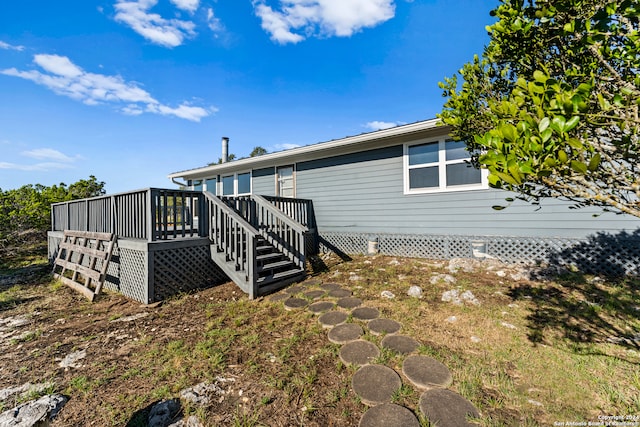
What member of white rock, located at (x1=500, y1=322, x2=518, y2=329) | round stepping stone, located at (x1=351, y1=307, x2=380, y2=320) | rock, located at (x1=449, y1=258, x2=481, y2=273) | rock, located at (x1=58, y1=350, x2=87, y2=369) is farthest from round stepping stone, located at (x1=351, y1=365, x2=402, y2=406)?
rock, located at (x1=449, y1=258, x2=481, y2=273)

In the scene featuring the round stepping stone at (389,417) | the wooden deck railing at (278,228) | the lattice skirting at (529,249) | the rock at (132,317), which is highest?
the wooden deck railing at (278,228)

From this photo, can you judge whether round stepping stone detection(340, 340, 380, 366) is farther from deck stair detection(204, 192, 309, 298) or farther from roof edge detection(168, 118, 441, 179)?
roof edge detection(168, 118, 441, 179)

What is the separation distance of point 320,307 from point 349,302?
1.70ft

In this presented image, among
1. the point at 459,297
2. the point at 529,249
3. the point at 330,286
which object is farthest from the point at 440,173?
the point at 330,286

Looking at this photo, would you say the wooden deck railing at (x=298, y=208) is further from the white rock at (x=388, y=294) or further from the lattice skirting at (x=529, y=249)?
the white rock at (x=388, y=294)

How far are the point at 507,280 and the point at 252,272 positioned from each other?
5.02m

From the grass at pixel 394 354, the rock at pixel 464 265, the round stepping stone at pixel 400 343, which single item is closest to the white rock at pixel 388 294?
the grass at pixel 394 354

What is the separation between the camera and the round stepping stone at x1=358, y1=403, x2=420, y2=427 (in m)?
1.77

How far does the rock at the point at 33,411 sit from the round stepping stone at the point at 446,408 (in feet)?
9.34

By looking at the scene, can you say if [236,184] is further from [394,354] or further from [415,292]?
[394,354]

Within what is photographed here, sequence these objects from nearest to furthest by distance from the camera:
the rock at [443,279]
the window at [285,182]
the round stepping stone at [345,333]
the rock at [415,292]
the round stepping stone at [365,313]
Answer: the round stepping stone at [345,333] → the round stepping stone at [365,313] → the rock at [415,292] → the rock at [443,279] → the window at [285,182]

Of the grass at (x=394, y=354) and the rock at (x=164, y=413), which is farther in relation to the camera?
the grass at (x=394, y=354)

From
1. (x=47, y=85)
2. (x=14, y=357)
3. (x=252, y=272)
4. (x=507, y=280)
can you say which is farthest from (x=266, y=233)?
(x=47, y=85)

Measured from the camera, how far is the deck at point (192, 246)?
14.9 feet
